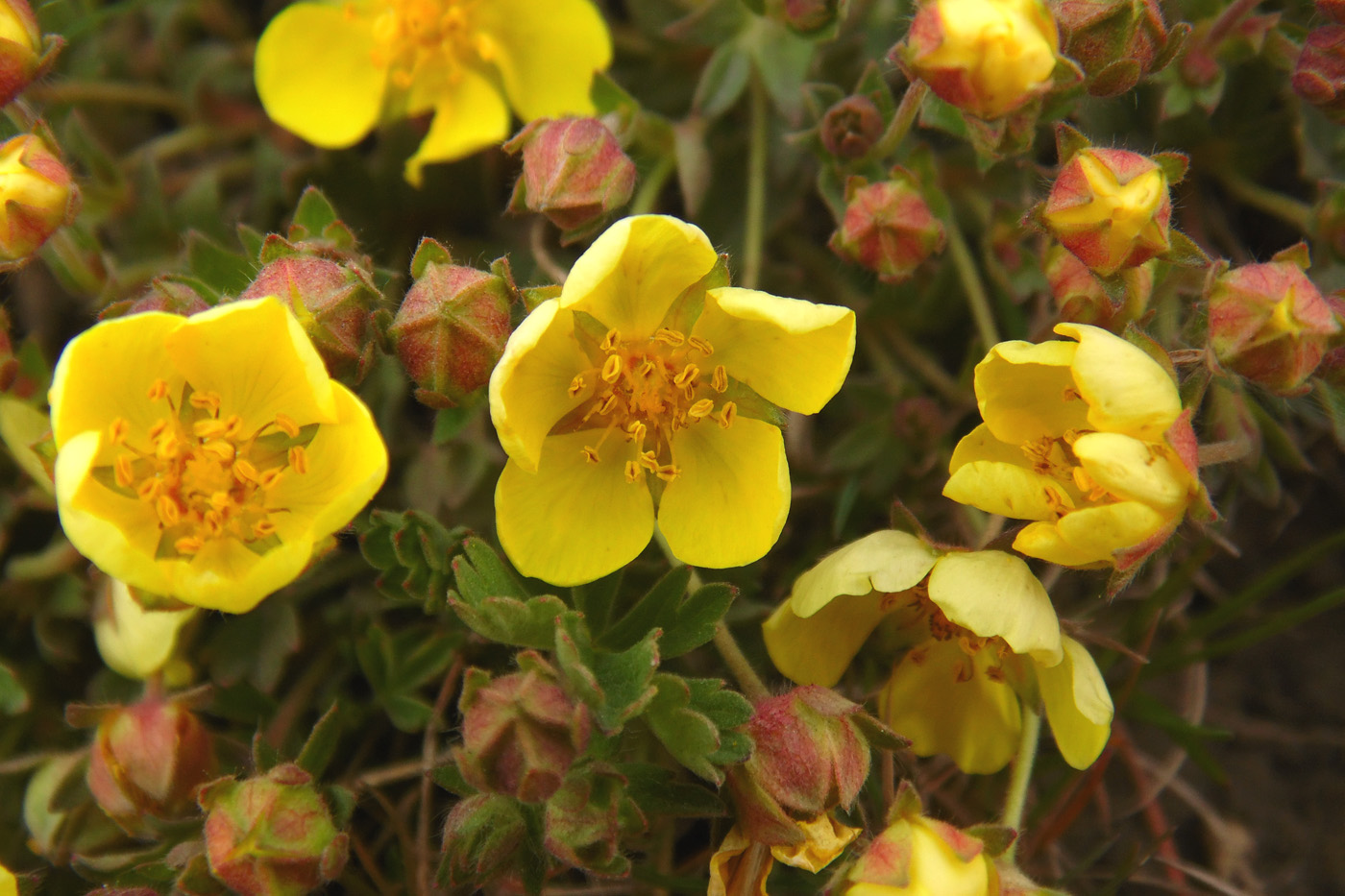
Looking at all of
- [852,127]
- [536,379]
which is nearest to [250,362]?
[536,379]

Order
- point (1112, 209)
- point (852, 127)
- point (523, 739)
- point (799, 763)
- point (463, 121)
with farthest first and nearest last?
point (463, 121)
point (852, 127)
point (1112, 209)
point (799, 763)
point (523, 739)

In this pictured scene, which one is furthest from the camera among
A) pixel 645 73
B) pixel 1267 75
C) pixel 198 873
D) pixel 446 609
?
pixel 645 73

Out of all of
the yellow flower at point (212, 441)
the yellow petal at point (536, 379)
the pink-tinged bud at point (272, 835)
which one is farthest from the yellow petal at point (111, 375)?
the pink-tinged bud at point (272, 835)

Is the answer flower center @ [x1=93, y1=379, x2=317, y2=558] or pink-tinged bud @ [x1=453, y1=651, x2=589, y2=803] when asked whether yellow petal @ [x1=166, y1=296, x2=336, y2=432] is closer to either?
flower center @ [x1=93, y1=379, x2=317, y2=558]

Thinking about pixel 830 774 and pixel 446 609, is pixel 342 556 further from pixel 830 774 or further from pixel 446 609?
pixel 830 774

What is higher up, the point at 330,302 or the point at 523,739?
the point at 330,302

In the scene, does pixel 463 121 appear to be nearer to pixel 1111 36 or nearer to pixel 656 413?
pixel 656 413

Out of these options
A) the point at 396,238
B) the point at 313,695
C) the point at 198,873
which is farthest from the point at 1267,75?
the point at 198,873
